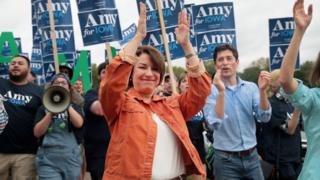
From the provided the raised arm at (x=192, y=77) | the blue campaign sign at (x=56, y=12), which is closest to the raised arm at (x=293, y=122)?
the raised arm at (x=192, y=77)

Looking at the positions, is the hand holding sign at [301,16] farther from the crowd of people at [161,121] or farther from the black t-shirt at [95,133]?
the black t-shirt at [95,133]

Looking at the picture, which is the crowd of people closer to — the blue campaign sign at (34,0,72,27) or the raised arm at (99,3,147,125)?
the raised arm at (99,3,147,125)

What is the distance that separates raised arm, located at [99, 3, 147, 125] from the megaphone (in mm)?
2375

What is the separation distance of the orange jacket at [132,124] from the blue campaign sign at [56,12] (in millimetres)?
6941

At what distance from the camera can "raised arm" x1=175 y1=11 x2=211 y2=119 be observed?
3045mm

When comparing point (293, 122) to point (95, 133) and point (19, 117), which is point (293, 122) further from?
point (19, 117)

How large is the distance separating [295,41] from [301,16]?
0.15 metres

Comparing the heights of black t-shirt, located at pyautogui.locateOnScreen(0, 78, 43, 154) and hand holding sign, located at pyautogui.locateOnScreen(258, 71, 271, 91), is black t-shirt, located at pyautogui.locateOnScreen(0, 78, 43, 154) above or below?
below

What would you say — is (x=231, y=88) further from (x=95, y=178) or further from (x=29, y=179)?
(x=29, y=179)

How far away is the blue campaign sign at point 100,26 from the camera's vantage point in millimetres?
8758

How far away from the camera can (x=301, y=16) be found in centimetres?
275

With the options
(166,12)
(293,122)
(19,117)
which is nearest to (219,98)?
(293,122)

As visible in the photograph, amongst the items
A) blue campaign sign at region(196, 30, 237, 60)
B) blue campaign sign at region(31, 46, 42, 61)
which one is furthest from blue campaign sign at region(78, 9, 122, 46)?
blue campaign sign at region(31, 46, 42, 61)

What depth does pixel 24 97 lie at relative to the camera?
18.1ft
